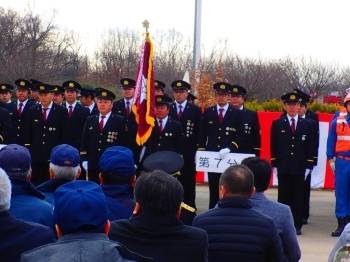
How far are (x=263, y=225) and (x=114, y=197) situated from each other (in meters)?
1.19

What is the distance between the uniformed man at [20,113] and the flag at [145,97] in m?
2.10

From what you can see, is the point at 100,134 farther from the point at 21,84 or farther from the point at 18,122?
the point at 21,84

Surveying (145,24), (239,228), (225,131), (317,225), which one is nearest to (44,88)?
(145,24)

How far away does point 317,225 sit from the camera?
1106 centimetres

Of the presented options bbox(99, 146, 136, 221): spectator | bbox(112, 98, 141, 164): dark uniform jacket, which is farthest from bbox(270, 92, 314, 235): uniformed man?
bbox(99, 146, 136, 221): spectator

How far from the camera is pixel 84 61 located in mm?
44406

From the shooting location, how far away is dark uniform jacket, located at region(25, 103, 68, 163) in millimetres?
11148

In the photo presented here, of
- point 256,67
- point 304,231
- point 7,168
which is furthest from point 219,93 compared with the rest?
point 256,67

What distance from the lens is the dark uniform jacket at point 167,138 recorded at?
1089 centimetres

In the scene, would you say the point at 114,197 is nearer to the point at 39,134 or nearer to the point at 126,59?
the point at 39,134

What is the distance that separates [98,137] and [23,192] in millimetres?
5912

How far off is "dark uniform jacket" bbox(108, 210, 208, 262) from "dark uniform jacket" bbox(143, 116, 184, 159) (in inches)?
282

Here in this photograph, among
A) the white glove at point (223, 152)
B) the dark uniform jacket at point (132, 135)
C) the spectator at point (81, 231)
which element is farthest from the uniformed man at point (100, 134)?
the spectator at point (81, 231)

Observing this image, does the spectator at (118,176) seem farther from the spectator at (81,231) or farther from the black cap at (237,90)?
the black cap at (237,90)
